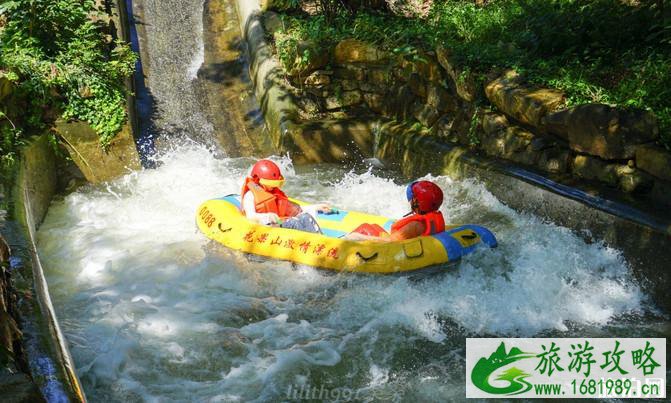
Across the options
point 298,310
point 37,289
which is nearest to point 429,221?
point 298,310

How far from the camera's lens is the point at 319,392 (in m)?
4.23

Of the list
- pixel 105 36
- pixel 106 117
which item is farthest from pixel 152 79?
pixel 106 117

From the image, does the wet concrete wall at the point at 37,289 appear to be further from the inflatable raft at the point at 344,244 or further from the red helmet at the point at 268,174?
the red helmet at the point at 268,174

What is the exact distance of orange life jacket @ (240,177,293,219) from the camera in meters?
6.41

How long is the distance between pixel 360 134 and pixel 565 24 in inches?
123

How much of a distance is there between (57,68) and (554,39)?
626 cm

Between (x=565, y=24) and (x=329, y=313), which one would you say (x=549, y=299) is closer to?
(x=329, y=313)

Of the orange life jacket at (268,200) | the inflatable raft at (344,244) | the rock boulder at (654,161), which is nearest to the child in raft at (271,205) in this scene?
the orange life jacket at (268,200)

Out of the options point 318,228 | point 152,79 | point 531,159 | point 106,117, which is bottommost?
point 318,228

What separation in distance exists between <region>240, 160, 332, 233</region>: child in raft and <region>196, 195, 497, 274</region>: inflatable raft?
5.0 inches

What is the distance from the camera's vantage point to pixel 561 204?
5.91 meters

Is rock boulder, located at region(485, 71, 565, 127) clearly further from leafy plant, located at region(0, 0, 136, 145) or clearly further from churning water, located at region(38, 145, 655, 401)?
leafy plant, located at region(0, 0, 136, 145)

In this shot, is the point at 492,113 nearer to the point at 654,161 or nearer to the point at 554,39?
the point at 554,39

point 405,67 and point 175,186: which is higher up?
point 405,67
